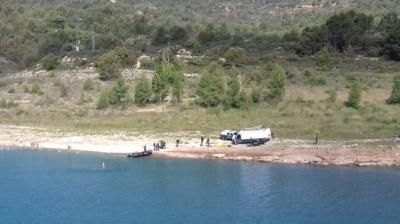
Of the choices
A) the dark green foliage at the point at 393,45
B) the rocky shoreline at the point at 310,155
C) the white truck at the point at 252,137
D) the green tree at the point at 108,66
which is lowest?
the rocky shoreline at the point at 310,155

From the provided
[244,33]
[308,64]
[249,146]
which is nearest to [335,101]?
[249,146]

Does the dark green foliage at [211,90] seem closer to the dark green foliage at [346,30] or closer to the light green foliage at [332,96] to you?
the light green foliage at [332,96]

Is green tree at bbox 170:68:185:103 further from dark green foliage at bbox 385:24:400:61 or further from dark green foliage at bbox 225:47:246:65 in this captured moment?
dark green foliage at bbox 385:24:400:61

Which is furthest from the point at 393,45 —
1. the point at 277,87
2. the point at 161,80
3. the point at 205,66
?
the point at 161,80

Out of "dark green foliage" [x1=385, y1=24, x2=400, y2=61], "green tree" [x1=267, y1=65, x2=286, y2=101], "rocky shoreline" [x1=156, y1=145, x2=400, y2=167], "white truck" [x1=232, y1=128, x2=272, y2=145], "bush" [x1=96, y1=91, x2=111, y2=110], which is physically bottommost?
"rocky shoreline" [x1=156, y1=145, x2=400, y2=167]

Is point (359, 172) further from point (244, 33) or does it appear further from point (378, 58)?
point (244, 33)

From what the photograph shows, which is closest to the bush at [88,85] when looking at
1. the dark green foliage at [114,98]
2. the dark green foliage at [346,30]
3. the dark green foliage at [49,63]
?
the dark green foliage at [114,98]

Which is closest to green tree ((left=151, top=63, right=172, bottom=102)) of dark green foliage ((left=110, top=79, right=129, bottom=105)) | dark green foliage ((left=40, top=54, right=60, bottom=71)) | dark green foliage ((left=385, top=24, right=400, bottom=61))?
dark green foliage ((left=110, top=79, right=129, bottom=105))
